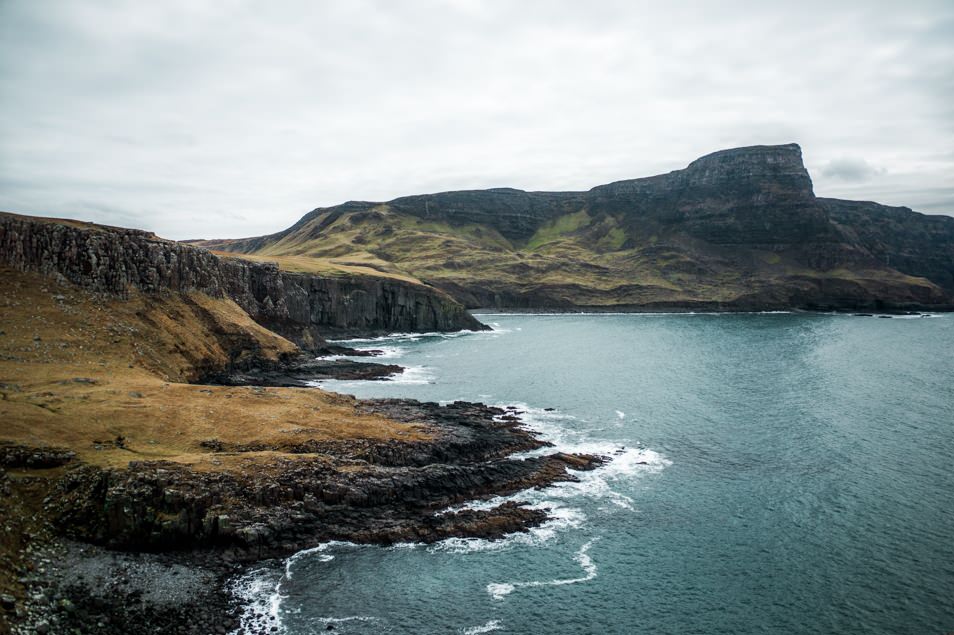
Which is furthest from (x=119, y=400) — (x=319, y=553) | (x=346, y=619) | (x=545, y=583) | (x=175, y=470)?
(x=545, y=583)

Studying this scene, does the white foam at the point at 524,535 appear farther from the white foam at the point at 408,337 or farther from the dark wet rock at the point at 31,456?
the white foam at the point at 408,337

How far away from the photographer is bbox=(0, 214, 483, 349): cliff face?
265 feet

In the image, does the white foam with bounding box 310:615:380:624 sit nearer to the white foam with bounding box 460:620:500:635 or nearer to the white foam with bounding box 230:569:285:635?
the white foam with bounding box 230:569:285:635

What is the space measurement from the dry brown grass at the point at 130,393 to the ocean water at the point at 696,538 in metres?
17.7

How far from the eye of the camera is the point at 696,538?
1906 inches

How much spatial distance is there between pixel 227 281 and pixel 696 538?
100240 millimetres

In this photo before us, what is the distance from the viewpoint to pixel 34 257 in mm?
79688

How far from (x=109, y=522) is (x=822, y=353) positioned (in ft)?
470

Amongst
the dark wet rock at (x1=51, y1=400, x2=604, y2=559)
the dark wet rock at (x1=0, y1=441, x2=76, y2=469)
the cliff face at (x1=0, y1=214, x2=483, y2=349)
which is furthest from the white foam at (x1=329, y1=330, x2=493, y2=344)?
the dark wet rock at (x1=0, y1=441, x2=76, y2=469)

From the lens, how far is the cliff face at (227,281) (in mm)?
80875

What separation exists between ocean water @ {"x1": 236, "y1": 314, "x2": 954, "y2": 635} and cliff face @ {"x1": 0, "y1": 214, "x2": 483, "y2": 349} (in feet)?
112

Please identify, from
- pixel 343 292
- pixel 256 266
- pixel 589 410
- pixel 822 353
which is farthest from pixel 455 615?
pixel 343 292

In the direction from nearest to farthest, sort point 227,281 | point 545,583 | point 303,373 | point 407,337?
point 545,583 < point 303,373 < point 227,281 < point 407,337

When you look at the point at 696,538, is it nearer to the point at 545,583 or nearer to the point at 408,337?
the point at 545,583
